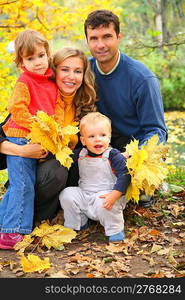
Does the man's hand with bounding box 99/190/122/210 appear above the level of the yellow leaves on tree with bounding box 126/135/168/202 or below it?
below

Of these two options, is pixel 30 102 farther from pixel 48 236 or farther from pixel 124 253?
pixel 124 253

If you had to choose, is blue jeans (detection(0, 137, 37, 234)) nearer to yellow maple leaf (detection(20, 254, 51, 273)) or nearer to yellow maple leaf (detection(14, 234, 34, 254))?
yellow maple leaf (detection(14, 234, 34, 254))

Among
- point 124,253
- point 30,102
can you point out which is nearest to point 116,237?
point 124,253

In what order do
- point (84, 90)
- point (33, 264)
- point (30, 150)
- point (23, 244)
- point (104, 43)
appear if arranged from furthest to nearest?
point (104, 43) < point (84, 90) < point (30, 150) < point (23, 244) < point (33, 264)

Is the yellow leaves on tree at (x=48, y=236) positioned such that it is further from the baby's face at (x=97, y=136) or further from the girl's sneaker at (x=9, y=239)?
the baby's face at (x=97, y=136)

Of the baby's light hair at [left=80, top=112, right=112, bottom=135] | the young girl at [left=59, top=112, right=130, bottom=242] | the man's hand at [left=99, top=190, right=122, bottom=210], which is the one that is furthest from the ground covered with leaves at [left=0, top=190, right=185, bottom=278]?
the baby's light hair at [left=80, top=112, right=112, bottom=135]

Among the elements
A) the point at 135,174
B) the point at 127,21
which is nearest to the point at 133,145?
the point at 135,174

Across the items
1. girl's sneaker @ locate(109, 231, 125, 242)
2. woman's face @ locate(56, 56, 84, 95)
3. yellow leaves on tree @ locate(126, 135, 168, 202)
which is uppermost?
woman's face @ locate(56, 56, 84, 95)

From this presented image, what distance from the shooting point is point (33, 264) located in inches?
115

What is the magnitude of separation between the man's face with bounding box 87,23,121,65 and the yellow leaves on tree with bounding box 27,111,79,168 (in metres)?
0.95

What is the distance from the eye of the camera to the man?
385 cm

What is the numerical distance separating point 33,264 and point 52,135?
928 mm

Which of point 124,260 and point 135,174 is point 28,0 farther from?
point 124,260

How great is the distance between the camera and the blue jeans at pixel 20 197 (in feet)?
11.1
